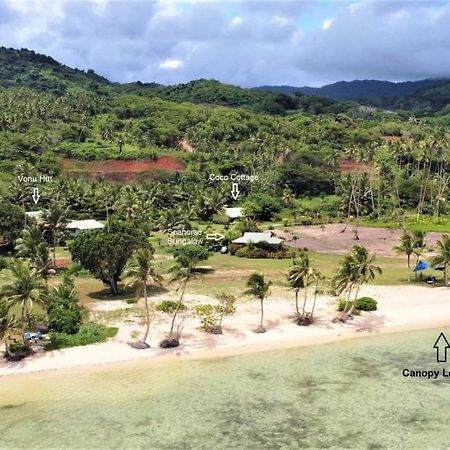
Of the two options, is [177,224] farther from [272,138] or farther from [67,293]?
[272,138]

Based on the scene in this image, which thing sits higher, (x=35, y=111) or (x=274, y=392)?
(x=35, y=111)

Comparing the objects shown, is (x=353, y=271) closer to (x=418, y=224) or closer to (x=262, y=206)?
(x=418, y=224)

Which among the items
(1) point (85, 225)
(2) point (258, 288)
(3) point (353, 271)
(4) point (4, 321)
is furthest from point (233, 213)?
(4) point (4, 321)

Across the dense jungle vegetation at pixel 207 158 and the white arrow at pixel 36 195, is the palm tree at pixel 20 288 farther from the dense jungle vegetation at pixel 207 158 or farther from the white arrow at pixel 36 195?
the white arrow at pixel 36 195

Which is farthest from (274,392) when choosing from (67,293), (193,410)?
(67,293)

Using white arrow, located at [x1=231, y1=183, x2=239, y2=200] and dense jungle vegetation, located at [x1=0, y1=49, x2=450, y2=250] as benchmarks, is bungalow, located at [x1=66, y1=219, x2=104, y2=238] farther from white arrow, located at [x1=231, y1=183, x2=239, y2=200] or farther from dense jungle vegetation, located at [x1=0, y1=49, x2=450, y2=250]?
white arrow, located at [x1=231, y1=183, x2=239, y2=200]

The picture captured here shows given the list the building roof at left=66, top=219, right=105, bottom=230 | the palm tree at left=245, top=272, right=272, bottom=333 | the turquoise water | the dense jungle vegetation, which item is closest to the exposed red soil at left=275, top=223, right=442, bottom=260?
the dense jungle vegetation

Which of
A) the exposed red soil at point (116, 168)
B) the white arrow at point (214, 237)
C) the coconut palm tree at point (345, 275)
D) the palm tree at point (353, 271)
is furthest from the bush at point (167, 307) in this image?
the exposed red soil at point (116, 168)
